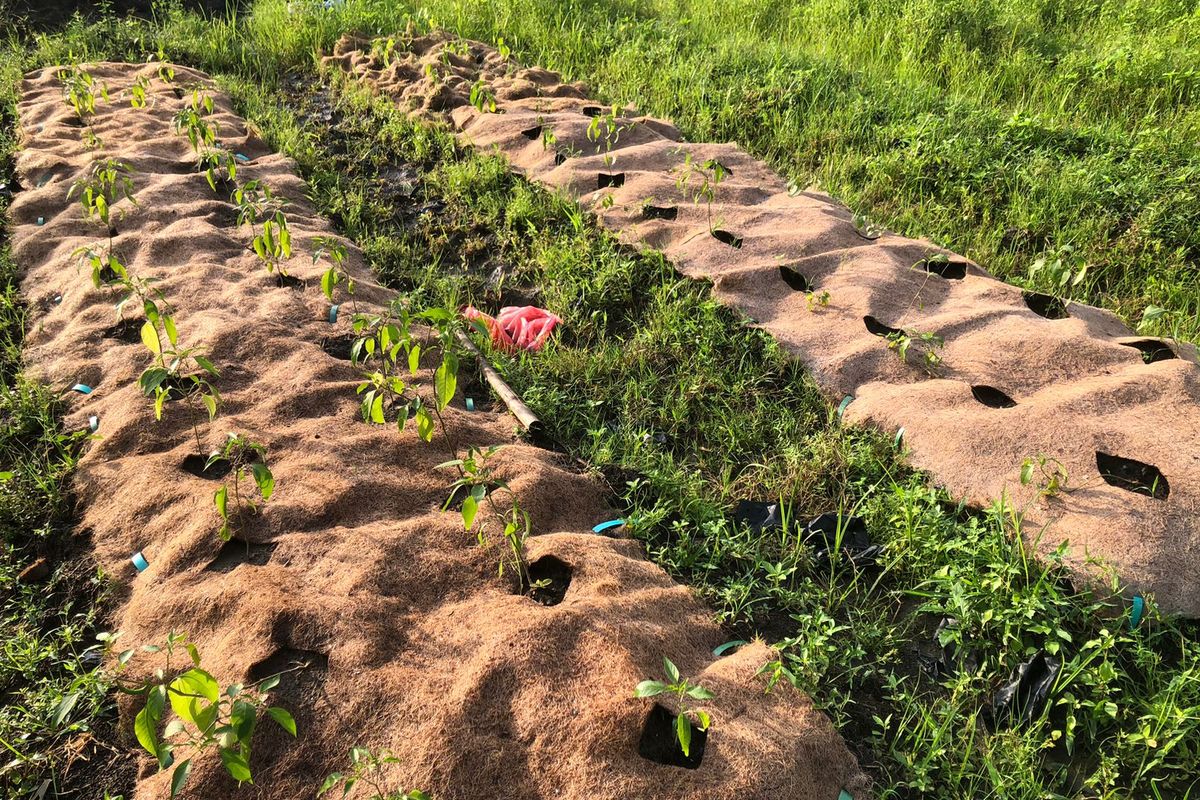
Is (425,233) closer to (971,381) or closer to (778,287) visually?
(778,287)

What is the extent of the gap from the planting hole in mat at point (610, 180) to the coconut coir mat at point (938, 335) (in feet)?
0.04

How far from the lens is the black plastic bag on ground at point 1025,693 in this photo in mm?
2023

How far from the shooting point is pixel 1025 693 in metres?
2.06

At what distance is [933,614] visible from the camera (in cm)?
235

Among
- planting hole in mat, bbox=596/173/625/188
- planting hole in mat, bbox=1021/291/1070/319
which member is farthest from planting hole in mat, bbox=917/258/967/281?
planting hole in mat, bbox=596/173/625/188

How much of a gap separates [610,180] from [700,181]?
0.48 metres

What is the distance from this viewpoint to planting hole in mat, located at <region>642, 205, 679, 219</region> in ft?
13.2

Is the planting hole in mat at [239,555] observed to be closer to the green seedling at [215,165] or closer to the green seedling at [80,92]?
the green seedling at [215,165]

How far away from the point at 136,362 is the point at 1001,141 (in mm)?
4532

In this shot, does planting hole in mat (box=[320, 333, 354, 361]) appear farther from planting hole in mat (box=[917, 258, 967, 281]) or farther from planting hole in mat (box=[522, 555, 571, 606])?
planting hole in mat (box=[917, 258, 967, 281])

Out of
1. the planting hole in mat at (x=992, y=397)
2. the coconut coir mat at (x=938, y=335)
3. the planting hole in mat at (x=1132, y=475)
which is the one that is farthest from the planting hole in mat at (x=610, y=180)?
the planting hole in mat at (x=1132, y=475)

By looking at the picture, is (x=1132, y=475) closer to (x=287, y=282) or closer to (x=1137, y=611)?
(x=1137, y=611)

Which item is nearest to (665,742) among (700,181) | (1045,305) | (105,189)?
(1045,305)

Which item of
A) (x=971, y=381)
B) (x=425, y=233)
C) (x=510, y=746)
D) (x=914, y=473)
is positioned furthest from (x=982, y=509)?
(x=425, y=233)
